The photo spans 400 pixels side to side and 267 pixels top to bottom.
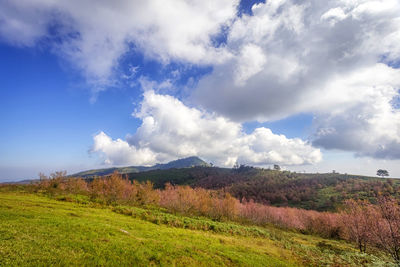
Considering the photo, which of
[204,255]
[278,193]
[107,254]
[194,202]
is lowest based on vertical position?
[278,193]

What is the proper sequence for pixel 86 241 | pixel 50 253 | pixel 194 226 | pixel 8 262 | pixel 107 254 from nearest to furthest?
pixel 8 262 → pixel 50 253 → pixel 107 254 → pixel 86 241 → pixel 194 226

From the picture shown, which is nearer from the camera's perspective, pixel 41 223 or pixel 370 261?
pixel 41 223

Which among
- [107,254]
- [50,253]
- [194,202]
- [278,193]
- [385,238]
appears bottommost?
[278,193]

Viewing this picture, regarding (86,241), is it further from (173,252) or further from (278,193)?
(278,193)

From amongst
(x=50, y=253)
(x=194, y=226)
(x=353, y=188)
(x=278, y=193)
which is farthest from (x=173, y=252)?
(x=353, y=188)

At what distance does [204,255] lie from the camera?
60.7ft

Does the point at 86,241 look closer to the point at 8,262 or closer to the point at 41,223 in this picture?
the point at 8,262

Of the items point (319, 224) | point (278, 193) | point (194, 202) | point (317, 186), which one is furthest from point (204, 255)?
point (317, 186)

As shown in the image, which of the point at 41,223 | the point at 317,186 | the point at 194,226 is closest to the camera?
the point at 41,223

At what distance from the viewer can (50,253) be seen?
12.6m

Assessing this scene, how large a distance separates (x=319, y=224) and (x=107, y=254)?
9118 cm

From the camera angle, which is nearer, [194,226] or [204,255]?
[204,255]

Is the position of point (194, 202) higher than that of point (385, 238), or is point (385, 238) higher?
point (385, 238)

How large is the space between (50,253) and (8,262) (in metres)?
2.20
